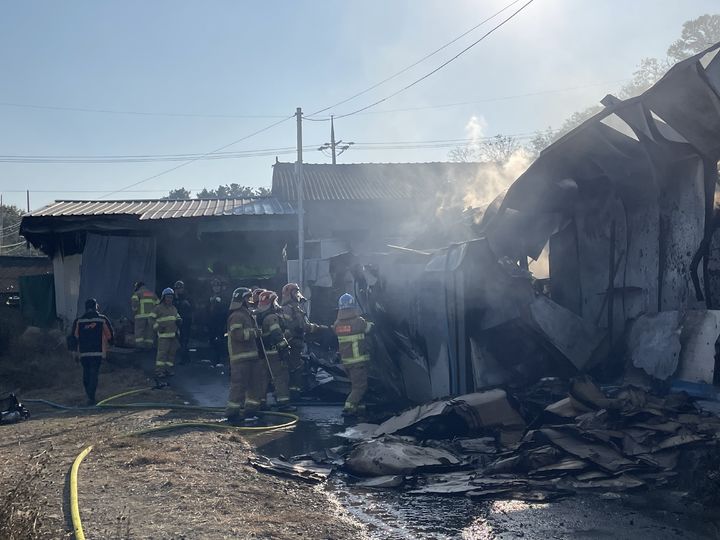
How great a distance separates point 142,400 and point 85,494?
6.38m

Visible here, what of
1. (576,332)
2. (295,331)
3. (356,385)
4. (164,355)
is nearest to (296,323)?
(295,331)

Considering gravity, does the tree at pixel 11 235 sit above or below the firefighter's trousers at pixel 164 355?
above

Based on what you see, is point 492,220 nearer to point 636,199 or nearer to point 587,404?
point 636,199

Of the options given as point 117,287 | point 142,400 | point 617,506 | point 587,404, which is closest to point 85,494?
point 617,506

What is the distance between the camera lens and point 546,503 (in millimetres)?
5934

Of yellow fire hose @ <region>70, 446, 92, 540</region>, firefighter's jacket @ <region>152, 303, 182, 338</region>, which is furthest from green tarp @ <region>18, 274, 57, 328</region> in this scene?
yellow fire hose @ <region>70, 446, 92, 540</region>

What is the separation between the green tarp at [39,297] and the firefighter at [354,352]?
506 inches

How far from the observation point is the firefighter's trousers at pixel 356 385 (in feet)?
34.4

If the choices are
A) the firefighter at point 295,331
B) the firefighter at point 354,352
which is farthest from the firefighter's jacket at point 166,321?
the firefighter at point 354,352

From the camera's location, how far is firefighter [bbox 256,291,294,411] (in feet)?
36.6

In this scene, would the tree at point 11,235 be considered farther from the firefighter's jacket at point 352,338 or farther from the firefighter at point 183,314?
the firefighter's jacket at point 352,338

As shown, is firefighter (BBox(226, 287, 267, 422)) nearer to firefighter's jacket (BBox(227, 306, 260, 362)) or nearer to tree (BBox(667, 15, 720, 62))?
firefighter's jacket (BBox(227, 306, 260, 362))

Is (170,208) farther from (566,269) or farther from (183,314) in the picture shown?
(566,269)

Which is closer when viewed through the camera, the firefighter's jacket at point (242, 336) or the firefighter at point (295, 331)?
the firefighter's jacket at point (242, 336)
